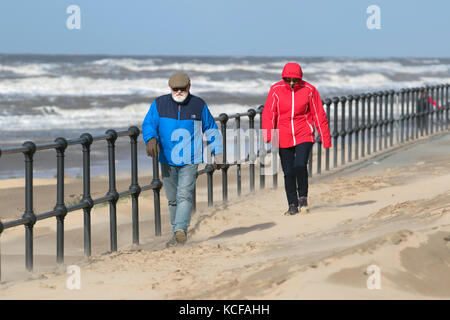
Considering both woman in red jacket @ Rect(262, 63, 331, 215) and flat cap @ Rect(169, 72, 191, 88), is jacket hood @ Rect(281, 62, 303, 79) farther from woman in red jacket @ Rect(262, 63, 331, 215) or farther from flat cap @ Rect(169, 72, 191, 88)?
flat cap @ Rect(169, 72, 191, 88)

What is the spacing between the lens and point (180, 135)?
706 centimetres

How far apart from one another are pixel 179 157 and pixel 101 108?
28.9 meters

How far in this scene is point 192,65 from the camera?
238 feet

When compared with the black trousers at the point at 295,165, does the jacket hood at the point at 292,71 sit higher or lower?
higher

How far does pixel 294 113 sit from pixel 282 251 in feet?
6.91

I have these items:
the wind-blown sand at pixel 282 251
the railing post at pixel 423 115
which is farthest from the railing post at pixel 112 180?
the railing post at pixel 423 115

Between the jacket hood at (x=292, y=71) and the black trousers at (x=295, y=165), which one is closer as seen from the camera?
the jacket hood at (x=292, y=71)

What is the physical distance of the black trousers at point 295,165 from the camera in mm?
8352

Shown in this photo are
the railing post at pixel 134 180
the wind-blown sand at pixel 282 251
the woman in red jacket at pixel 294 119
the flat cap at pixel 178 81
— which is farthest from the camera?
the woman in red jacket at pixel 294 119

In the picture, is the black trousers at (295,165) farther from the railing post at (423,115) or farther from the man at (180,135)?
the railing post at (423,115)

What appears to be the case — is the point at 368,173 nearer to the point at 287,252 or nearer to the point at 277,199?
the point at 277,199

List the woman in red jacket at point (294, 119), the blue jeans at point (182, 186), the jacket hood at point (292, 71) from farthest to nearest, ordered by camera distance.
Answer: the woman in red jacket at point (294, 119)
the jacket hood at point (292, 71)
the blue jeans at point (182, 186)

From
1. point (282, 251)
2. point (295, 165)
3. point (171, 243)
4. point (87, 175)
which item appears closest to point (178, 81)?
point (87, 175)
